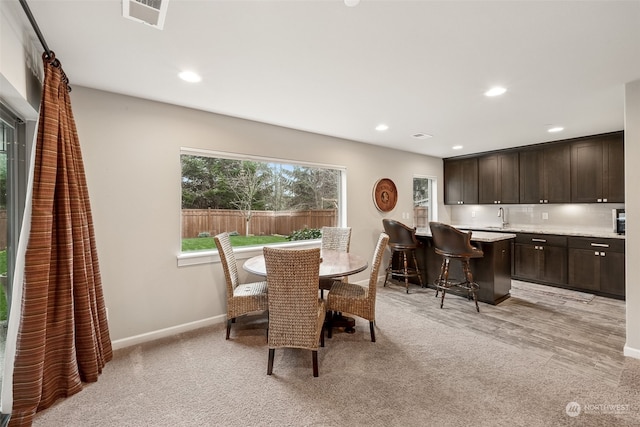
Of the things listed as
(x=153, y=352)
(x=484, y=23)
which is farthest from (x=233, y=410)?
(x=484, y=23)

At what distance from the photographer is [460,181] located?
5785 millimetres

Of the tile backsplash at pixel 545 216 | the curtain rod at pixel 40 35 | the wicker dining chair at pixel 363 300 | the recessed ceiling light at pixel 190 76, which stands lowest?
the wicker dining chair at pixel 363 300

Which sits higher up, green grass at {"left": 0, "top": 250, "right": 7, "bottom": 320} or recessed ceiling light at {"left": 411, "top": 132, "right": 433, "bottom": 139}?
recessed ceiling light at {"left": 411, "top": 132, "right": 433, "bottom": 139}

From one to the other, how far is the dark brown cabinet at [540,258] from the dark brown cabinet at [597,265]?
0.35 ft

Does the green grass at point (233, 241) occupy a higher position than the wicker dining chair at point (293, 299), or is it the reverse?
the green grass at point (233, 241)

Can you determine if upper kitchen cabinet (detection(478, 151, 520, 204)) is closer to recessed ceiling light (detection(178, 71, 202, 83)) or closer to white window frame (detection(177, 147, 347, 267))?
white window frame (detection(177, 147, 347, 267))

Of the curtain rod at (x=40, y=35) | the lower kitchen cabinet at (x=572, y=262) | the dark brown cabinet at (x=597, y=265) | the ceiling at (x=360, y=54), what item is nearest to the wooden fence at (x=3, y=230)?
the curtain rod at (x=40, y=35)

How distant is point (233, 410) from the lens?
70.6 inches

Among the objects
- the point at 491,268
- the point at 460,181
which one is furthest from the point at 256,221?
the point at 460,181

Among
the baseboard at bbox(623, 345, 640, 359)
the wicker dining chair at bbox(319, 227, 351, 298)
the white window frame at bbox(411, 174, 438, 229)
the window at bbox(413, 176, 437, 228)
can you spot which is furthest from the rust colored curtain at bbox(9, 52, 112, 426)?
the white window frame at bbox(411, 174, 438, 229)

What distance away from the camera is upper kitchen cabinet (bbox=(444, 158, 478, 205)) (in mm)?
5582

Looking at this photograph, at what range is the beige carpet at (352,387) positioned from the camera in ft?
5.64

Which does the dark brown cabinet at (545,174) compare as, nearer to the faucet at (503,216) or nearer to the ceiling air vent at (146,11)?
the faucet at (503,216)

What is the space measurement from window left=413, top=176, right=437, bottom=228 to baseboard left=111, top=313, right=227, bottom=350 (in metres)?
3.99
